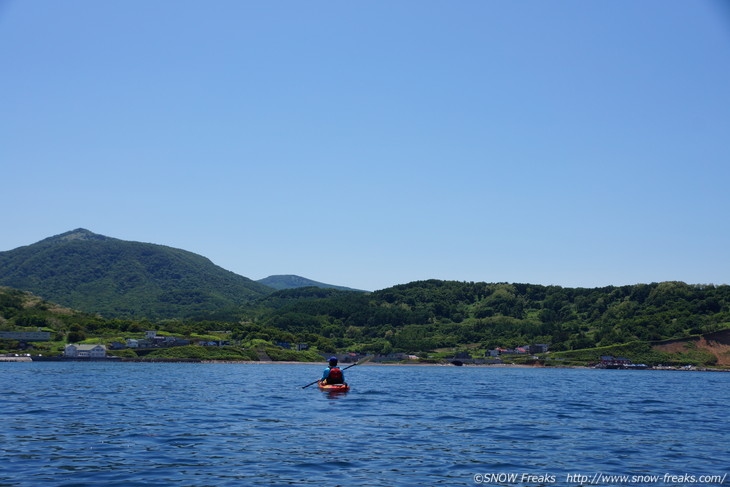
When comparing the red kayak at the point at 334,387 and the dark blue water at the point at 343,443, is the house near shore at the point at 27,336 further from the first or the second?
the red kayak at the point at 334,387

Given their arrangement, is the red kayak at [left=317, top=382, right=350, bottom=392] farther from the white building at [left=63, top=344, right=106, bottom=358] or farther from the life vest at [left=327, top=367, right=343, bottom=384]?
the white building at [left=63, top=344, right=106, bottom=358]

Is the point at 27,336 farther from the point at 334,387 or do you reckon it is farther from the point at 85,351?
the point at 334,387

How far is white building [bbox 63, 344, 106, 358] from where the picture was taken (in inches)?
6988

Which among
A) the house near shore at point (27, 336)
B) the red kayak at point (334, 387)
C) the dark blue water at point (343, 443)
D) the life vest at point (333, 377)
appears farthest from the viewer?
the house near shore at point (27, 336)

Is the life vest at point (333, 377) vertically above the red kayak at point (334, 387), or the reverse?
the life vest at point (333, 377)

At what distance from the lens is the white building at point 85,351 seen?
6988 inches

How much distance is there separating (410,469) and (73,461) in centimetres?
1291

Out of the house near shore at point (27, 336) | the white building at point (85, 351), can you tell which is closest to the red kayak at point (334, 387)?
the white building at point (85, 351)

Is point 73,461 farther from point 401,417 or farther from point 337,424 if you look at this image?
point 401,417

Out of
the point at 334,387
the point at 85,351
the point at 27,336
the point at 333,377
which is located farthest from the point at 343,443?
the point at 27,336

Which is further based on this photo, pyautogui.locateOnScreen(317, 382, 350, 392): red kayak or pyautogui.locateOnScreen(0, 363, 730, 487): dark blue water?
pyautogui.locateOnScreen(317, 382, 350, 392): red kayak

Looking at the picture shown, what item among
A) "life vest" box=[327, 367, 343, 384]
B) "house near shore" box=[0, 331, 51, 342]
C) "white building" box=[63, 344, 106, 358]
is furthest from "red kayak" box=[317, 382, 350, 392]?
"house near shore" box=[0, 331, 51, 342]

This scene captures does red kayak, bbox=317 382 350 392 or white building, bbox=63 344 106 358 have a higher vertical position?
red kayak, bbox=317 382 350 392

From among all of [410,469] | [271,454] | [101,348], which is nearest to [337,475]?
[410,469]
